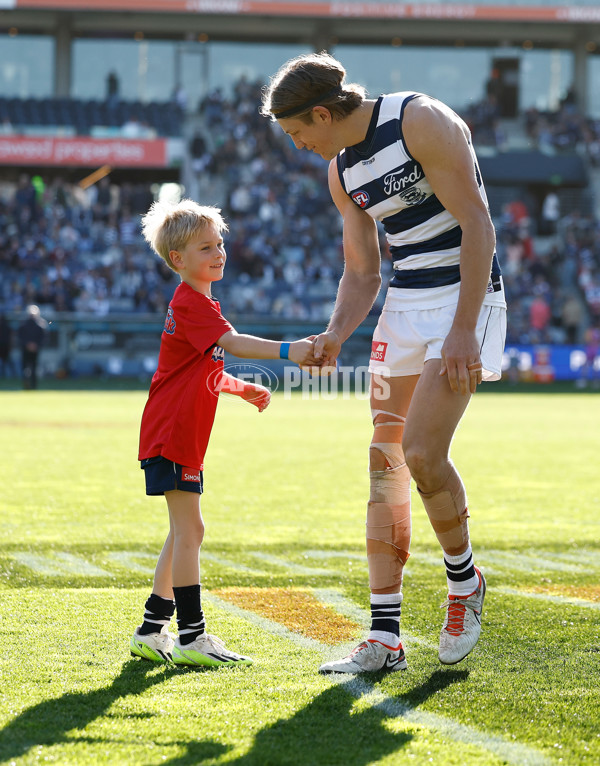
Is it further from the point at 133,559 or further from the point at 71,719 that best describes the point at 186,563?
the point at 133,559

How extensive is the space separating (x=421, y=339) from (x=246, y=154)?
30.9 metres

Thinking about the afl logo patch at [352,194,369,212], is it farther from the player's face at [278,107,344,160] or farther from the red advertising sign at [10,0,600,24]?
the red advertising sign at [10,0,600,24]

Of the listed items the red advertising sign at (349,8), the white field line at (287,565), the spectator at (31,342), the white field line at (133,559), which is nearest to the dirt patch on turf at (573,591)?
the white field line at (287,565)

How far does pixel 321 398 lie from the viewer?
2327 cm

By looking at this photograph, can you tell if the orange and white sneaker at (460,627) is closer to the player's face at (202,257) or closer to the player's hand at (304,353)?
the player's hand at (304,353)

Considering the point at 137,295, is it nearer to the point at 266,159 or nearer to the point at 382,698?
the point at 266,159

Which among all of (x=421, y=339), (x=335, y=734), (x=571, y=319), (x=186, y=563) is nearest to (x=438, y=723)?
(x=335, y=734)

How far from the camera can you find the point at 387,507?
12.8ft

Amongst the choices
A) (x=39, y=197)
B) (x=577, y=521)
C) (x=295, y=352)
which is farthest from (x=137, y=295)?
(x=295, y=352)

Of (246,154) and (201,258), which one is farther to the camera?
(246,154)

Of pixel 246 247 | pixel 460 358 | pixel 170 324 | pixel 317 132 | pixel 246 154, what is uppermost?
pixel 246 154

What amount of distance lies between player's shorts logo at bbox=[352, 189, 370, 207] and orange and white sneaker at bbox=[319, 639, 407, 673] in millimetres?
1624

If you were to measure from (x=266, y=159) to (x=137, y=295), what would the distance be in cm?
829

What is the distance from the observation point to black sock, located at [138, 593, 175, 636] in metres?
3.78
